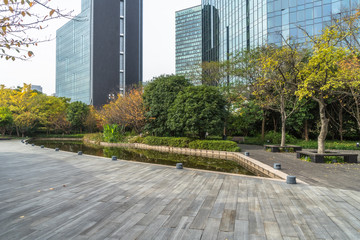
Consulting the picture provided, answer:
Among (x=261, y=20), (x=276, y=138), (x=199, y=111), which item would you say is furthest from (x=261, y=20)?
(x=199, y=111)

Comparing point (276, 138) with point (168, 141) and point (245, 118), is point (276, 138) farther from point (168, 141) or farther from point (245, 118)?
point (168, 141)

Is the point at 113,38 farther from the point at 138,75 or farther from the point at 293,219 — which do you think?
the point at 293,219

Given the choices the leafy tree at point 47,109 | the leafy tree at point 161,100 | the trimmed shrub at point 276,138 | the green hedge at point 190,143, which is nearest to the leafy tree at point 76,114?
the leafy tree at point 47,109

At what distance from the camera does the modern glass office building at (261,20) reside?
24.2 m

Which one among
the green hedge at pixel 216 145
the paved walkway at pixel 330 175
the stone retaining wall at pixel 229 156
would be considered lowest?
the stone retaining wall at pixel 229 156

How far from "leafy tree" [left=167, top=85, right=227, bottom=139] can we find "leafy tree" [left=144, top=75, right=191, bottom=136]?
1.73 m

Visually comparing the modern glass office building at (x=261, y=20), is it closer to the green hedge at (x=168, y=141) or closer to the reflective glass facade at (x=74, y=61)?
the green hedge at (x=168, y=141)

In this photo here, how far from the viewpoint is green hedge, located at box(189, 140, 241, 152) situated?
40.9 feet

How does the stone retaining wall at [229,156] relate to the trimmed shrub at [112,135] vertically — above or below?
below

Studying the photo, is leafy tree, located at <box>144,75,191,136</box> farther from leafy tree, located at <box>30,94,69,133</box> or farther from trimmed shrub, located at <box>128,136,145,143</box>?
leafy tree, located at <box>30,94,69,133</box>

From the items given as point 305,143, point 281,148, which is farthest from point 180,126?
point 305,143

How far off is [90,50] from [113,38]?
238 inches

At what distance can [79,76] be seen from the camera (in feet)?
171

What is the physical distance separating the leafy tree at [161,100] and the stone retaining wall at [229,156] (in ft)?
5.61
